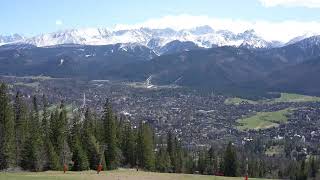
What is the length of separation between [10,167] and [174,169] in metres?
64.3

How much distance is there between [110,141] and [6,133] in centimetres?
2874

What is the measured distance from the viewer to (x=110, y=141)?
409 ft

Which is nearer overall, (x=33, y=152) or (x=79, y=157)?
(x=33, y=152)

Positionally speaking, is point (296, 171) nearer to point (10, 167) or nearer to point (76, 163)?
point (76, 163)

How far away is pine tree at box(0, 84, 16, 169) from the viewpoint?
319 ft

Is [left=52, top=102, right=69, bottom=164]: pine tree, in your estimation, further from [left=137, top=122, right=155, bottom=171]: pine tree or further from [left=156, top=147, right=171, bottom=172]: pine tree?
[left=156, top=147, right=171, bottom=172]: pine tree

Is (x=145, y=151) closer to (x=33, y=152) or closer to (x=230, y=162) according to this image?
(x=230, y=162)

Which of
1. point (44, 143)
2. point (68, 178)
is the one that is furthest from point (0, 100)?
point (68, 178)

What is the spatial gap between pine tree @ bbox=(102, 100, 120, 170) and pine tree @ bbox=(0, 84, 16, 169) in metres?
23.5

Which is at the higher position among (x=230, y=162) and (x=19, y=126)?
(x=19, y=126)

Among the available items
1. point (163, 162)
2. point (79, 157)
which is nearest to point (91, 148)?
point (79, 157)

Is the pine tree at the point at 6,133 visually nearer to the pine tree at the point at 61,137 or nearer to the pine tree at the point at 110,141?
the pine tree at the point at 61,137

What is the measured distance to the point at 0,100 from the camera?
10731 centimetres

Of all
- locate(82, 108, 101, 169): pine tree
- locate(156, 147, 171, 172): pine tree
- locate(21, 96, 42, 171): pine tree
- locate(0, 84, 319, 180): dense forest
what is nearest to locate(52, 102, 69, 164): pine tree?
locate(0, 84, 319, 180): dense forest
